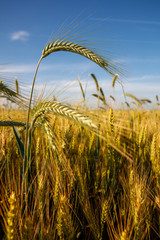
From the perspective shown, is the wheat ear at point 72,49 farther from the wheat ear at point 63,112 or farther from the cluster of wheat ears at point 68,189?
the wheat ear at point 63,112

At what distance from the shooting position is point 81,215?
1284mm

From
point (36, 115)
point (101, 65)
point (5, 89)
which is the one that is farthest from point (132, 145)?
point (5, 89)

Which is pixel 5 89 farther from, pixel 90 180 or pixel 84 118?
pixel 90 180

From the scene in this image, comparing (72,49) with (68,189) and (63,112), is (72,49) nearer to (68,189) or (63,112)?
(63,112)

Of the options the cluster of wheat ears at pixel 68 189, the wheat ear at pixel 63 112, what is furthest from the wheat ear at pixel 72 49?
the wheat ear at pixel 63 112

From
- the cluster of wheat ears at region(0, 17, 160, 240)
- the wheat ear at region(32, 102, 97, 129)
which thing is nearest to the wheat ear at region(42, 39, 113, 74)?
the cluster of wheat ears at region(0, 17, 160, 240)

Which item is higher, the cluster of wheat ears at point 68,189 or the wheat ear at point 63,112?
the wheat ear at point 63,112

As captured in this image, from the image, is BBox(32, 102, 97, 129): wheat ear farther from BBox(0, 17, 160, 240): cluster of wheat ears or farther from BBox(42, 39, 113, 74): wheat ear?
BBox(42, 39, 113, 74): wheat ear

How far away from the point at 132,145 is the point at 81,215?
38.9 inches

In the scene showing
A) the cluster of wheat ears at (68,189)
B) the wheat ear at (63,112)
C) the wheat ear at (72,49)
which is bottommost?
the cluster of wheat ears at (68,189)

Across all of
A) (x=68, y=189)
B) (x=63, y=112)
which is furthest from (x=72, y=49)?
(x=68, y=189)

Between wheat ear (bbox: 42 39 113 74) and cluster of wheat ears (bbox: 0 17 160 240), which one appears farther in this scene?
wheat ear (bbox: 42 39 113 74)

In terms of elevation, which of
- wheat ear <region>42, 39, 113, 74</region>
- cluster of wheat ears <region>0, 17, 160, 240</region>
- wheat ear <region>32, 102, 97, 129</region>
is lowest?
cluster of wheat ears <region>0, 17, 160, 240</region>

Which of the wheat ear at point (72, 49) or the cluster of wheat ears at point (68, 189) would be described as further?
the wheat ear at point (72, 49)
